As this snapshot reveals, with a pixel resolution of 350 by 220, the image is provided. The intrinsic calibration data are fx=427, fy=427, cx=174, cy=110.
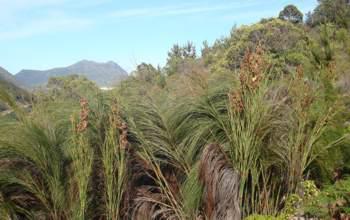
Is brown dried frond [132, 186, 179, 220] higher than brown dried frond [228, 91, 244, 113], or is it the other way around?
brown dried frond [228, 91, 244, 113]

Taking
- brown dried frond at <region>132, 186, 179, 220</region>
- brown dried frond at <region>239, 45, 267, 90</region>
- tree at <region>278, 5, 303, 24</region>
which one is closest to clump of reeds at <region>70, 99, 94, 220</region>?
A: brown dried frond at <region>132, 186, 179, 220</region>

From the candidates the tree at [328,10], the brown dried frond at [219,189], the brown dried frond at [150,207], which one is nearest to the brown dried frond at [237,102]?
the brown dried frond at [219,189]

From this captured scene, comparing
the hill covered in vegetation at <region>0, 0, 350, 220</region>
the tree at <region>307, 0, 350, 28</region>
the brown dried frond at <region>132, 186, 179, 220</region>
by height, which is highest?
the tree at <region>307, 0, 350, 28</region>

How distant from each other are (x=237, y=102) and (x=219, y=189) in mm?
620

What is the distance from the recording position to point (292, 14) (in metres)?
A: 45.9

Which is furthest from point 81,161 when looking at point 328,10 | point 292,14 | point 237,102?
point 292,14

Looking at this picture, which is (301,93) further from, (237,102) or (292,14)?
(292,14)

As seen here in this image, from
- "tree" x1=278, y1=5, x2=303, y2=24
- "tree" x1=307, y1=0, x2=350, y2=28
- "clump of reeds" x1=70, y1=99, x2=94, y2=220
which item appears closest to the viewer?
"clump of reeds" x1=70, y1=99, x2=94, y2=220

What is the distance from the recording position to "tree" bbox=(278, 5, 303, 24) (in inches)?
1785

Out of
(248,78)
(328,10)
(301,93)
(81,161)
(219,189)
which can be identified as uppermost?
(328,10)

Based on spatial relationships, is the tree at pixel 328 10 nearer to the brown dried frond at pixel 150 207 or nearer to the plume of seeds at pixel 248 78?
the plume of seeds at pixel 248 78

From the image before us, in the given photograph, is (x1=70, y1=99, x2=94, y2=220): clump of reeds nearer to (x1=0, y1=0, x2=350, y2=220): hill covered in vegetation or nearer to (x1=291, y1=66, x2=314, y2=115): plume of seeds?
(x1=0, y1=0, x2=350, y2=220): hill covered in vegetation

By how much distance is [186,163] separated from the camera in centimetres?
324

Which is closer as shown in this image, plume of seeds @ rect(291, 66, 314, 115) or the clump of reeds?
the clump of reeds
